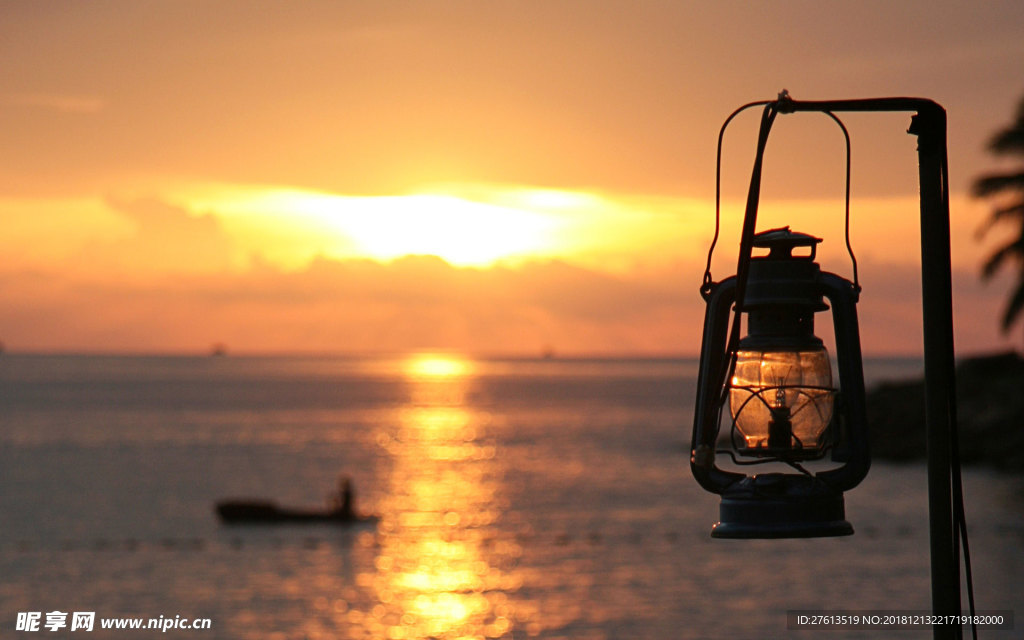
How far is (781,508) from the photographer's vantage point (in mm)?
3217

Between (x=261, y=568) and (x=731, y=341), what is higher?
(x=261, y=568)

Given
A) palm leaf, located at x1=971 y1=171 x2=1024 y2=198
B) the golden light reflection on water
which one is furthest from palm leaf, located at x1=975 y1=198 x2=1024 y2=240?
the golden light reflection on water

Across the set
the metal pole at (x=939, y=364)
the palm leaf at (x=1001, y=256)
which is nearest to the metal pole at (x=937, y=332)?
the metal pole at (x=939, y=364)

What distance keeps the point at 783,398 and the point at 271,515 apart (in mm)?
51191

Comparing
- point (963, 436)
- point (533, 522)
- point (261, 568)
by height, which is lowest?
point (261, 568)

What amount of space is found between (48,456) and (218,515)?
4228 cm

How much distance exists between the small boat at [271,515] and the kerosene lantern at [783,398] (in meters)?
48.8

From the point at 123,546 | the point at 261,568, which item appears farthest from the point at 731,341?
the point at 123,546

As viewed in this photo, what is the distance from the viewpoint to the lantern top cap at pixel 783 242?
3.29 metres

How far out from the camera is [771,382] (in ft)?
10.7

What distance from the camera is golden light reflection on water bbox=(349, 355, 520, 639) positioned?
105 feet

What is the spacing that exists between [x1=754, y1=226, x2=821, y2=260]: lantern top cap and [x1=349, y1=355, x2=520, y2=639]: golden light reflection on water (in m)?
28.4

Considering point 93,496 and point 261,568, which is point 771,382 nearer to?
point 261,568

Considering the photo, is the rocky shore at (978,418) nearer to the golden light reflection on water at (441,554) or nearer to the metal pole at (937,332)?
the golden light reflection on water at (441,554)
